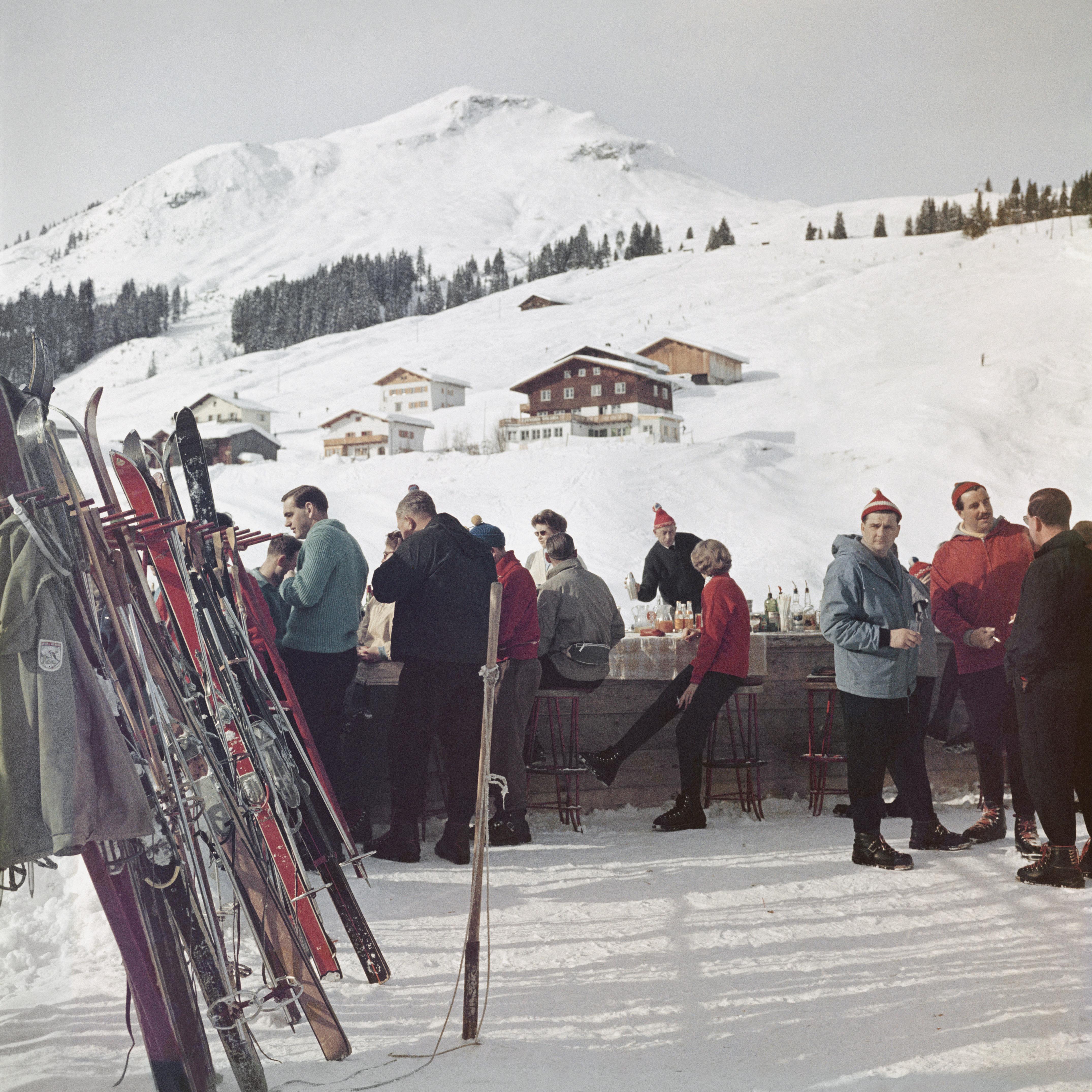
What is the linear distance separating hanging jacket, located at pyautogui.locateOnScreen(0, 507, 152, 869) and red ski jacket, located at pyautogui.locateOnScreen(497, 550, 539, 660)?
107 inches

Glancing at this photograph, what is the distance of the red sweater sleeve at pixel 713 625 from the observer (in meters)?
4.87

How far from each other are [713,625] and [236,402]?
44487 mm

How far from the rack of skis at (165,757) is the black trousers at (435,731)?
0.94 metres

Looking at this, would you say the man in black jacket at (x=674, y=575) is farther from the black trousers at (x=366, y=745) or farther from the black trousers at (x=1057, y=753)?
the black trousers at (x=1057, y=753)

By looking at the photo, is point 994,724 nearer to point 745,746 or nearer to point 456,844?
point 745,746

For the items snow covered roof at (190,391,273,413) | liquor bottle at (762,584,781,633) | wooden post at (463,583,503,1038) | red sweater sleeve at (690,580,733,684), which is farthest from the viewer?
snow covered roof at (190,391,273,413)

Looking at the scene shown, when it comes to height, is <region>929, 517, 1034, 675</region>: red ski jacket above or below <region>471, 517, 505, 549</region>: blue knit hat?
below

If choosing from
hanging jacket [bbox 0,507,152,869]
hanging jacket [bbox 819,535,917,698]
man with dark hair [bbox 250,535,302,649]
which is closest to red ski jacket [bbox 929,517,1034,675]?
hanging jacket [bbox 819,535,917,698]

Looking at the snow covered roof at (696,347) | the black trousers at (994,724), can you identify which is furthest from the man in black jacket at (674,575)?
the snow covered roof at (696,347)

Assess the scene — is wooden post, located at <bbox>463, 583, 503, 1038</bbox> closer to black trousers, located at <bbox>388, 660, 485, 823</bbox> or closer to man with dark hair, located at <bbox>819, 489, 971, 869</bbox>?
black trousers, located at <bbox>388, 660, 485, 823</bbox>

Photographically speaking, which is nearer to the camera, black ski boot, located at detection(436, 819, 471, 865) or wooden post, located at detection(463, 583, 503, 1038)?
wooden post, located at detection(463, 583, 503, 1038)

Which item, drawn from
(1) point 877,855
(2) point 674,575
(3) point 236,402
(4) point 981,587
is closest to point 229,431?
(3) point 236,402

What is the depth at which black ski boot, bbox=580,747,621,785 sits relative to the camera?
508 centimetres

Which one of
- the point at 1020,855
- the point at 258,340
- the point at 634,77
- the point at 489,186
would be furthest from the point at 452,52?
the point at 489,186
